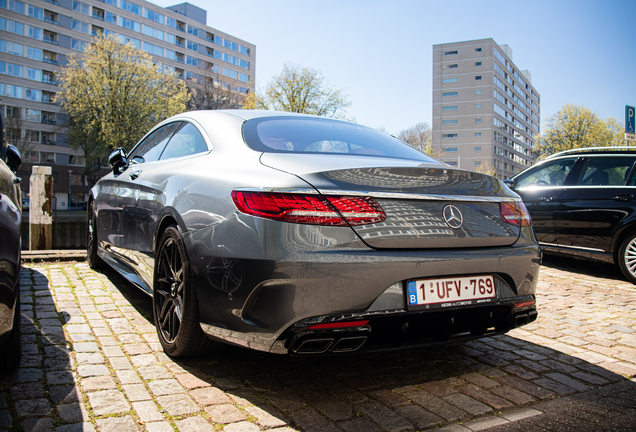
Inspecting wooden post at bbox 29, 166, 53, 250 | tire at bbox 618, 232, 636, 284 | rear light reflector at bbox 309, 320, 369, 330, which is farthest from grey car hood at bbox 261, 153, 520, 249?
wooden post at bbox 29, 166, 53, 250

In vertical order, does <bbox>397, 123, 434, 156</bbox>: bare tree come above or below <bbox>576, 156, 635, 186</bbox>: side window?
above

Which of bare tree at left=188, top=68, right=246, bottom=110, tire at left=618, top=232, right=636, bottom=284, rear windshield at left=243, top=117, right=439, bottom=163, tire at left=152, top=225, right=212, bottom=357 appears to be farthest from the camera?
bare tree at left=188, top=68, right=246, bottom=110

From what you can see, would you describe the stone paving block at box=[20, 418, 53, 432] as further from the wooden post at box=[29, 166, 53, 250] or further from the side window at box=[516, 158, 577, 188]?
the side window at box=[516, 158, 577, 188]

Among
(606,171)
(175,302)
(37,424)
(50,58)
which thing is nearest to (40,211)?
(175,302)

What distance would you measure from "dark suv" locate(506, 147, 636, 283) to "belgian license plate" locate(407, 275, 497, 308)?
479 cm

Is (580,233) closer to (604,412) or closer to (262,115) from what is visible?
(604,412)

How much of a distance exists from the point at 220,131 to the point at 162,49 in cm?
7904

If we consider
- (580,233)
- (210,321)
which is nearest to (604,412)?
(210,321)

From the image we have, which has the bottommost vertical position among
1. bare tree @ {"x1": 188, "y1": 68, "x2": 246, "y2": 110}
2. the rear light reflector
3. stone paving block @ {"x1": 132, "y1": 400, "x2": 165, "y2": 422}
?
stone paving block @ {"x1": 132, "y1": 400, "x2": 165, "y2": 422}

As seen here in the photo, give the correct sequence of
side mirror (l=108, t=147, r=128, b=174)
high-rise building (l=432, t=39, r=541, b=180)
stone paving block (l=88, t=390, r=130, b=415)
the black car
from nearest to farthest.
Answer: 1. the black car
2. stone paving block (l=88, t=390, r=130, b=415)
3. side mirror (l=108, t=147, r=128, b=174)
4. high-rise building (l=432, t=39, r=541, b=180)

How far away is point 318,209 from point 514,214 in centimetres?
125

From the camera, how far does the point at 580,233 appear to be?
6762 millimetres

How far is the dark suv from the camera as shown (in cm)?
630

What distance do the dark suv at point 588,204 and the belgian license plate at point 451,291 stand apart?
4787 mm
